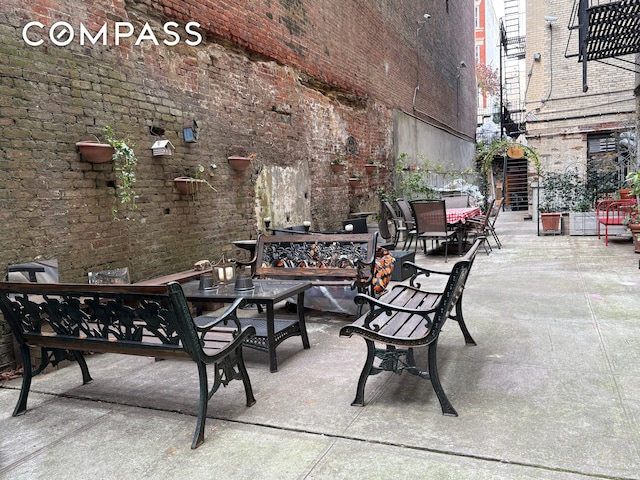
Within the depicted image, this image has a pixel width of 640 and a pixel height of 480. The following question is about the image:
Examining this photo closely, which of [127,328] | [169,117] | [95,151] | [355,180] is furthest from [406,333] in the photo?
[355,180]

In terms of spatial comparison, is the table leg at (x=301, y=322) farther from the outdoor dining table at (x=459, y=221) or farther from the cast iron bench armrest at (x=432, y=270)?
the outdoor dining table at (x=459, y=221)

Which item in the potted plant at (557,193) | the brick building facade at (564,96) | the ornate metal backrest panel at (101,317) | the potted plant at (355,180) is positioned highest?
the brick building facade at (564,96)

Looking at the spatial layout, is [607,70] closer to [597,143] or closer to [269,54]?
[597,143]

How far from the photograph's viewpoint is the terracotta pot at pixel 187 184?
556 cm

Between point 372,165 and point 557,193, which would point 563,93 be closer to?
point 557,193

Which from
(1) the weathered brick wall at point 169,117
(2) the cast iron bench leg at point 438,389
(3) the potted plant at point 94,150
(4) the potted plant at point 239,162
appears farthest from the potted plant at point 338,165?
(2) the cast iron bench leg at point 438,389

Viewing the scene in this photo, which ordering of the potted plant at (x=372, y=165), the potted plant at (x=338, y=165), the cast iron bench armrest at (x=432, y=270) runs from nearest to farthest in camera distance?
1. the cast iron bench armrest at (x=432, y=270)
2. the potted plant at (x=338, y=165)
3. the potted plant at (x=372, y=165)

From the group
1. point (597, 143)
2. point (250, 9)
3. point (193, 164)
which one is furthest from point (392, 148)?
point (193, 164)

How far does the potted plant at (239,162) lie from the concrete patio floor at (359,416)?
3.23 m

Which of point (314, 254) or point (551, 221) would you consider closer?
point (314, 254)

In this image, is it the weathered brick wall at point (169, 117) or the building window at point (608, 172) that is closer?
the weathered brick wall at point (169, 117)

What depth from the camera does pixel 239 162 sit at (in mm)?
6586

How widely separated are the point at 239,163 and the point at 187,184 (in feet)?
3.74

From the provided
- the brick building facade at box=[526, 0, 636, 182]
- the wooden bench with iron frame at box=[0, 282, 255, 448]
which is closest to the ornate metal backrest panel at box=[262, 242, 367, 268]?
the wooden bench with iron frame at box=[0, 282, 255, 448]
